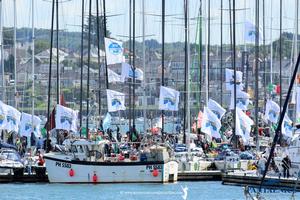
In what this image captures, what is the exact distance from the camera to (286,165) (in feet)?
234

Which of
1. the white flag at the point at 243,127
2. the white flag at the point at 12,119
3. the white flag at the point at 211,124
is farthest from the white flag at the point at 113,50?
Answer: the white flag at the point at 12,119

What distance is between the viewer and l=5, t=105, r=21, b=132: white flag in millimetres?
90562

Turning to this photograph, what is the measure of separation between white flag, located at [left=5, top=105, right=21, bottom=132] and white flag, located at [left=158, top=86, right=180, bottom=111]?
11984mm

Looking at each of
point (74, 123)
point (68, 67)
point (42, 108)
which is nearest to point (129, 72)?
point (74, 123)

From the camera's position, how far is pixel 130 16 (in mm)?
93688

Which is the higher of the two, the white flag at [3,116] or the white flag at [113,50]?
the white flag at [113,50]

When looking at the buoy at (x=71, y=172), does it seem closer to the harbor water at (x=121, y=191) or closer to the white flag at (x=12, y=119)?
the harbor water at (x=121, y=191)

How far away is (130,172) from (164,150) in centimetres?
236

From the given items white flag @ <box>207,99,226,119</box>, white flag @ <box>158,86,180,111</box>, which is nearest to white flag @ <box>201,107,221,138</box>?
white flag @ <box>207,99,226,119</box>

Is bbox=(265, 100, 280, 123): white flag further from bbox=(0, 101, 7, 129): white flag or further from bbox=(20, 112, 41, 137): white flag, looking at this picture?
bbox=(0, 101, 7, 129): white flag

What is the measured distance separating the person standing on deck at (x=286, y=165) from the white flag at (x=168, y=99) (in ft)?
45.7

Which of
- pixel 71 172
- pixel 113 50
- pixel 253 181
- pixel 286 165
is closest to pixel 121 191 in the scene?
pixel 71 172

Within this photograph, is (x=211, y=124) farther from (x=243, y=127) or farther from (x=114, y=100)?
(x=114, y=100)

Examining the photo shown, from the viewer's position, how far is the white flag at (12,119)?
90.6 metres
